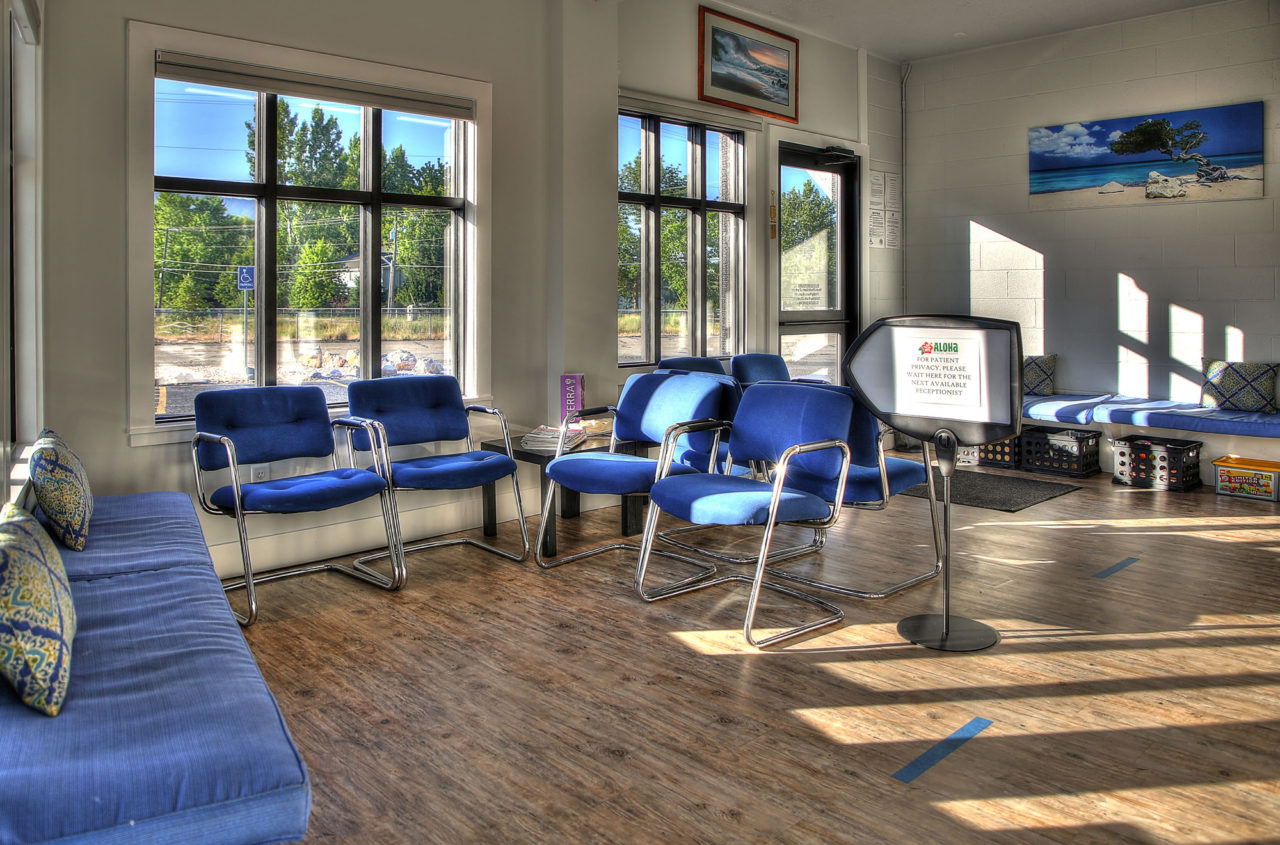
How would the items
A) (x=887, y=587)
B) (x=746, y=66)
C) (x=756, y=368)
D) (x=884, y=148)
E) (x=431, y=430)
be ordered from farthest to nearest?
1. (x=884, y=148)
2. (x=746, y=66)
3. (x=756, y=368)
4. (x=431, y=430)
5. (x=887, y=587)

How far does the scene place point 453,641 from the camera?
12.7ft

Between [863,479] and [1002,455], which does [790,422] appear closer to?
[863,479]

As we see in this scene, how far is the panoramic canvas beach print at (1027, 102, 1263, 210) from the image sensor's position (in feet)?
23.1

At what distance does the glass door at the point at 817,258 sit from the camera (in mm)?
7930

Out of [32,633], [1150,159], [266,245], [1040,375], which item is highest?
[1150,159]

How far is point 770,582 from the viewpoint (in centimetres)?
446

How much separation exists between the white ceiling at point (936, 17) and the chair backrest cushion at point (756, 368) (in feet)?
8.40

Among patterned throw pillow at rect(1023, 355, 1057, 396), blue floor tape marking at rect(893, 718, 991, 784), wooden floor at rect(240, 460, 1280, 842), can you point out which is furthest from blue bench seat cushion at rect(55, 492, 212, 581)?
patterned throw pillow at rect(1023, 355, 1057, 396)

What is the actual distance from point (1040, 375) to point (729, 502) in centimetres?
501

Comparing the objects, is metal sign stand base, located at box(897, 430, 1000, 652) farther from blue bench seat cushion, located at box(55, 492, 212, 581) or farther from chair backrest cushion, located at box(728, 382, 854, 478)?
blue bench seat cushion, located at box(55, 492, 212, 581)

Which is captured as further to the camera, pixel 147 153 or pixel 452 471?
pixel 452 471

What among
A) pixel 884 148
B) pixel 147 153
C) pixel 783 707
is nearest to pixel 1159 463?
pixel 884 148

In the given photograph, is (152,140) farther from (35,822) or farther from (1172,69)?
(1172,69)

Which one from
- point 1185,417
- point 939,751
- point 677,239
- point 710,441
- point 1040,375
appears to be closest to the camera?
point 939,751
